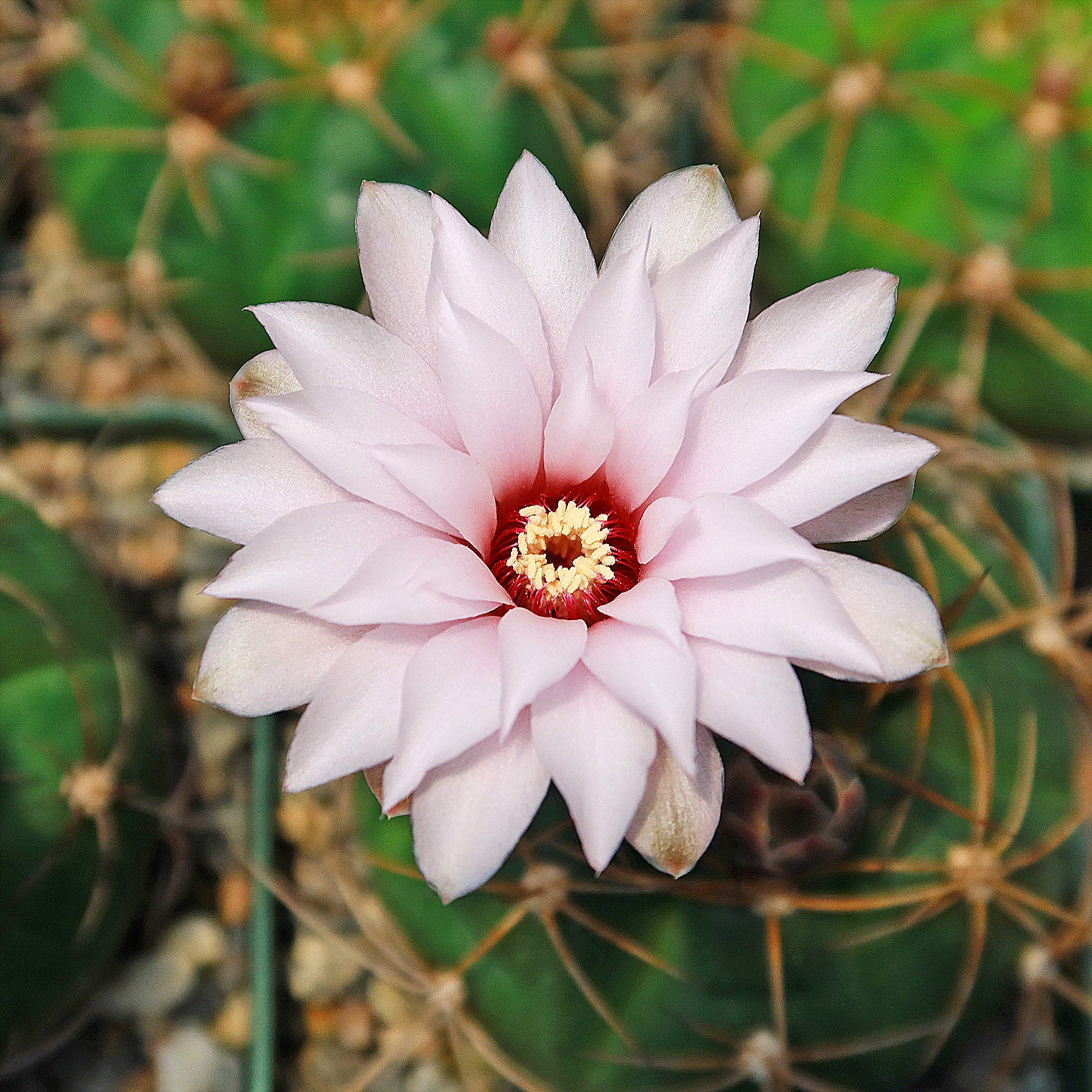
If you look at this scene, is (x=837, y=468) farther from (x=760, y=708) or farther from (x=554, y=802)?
(x=554, y=802)

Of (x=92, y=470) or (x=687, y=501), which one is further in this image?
(x=92, y=470)

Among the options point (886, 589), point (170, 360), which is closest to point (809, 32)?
point (886, 589)

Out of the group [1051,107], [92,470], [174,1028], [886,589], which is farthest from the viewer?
[92,470]

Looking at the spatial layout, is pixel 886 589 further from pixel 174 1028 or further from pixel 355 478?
pixel 174 1028

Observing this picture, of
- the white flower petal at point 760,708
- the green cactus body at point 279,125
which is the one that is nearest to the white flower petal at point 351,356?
the white flower petal at point 760,708

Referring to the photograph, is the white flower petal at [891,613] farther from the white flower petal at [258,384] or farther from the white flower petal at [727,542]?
the white flower petal at [258,384]

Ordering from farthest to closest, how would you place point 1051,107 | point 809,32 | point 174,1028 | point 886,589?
point 174,1028
point 809,32
point 1051,107
point 886,589

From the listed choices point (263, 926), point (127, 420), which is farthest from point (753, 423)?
point (127, 420)

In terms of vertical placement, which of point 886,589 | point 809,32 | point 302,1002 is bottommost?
point 302,1002
